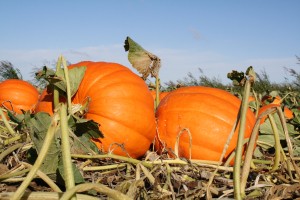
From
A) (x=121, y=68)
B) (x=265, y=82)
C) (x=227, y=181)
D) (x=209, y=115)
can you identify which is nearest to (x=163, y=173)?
(x=227, y=181)

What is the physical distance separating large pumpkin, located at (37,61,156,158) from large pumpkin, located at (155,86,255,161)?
10 cm

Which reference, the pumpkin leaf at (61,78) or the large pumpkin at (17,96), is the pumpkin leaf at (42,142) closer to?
the pumpkin leaf at (61,78)

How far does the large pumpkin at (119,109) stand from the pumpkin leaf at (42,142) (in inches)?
25.6

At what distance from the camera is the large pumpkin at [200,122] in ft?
7.36

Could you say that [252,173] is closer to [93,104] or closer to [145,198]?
[145,198]

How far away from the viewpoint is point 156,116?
2492 millimetres

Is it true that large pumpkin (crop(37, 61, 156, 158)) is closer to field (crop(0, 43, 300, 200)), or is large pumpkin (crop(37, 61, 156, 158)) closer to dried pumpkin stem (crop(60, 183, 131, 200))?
field (crop(0, 43, 300, 200))

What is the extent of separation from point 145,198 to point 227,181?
48 cm

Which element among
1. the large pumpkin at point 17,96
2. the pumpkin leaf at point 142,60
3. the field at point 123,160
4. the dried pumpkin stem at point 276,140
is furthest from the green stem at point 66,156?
the large pumpkin at point 17,96

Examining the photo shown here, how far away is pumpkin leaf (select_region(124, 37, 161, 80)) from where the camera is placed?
2.65 metres

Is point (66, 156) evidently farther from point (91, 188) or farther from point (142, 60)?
point (142, 60)

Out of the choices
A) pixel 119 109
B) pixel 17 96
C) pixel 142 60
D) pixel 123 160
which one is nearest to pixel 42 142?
pixel 123 160

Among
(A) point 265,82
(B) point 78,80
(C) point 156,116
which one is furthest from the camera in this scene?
(A) point 265,82

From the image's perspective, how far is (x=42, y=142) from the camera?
1554mm
